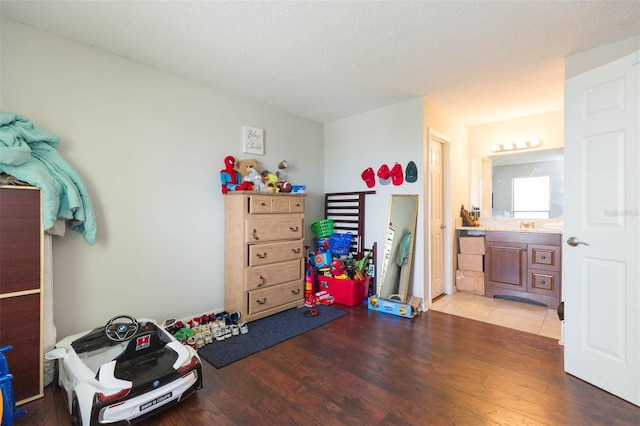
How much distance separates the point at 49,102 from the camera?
2082 mm

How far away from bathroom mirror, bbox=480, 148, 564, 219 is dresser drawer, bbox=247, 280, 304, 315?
302cm

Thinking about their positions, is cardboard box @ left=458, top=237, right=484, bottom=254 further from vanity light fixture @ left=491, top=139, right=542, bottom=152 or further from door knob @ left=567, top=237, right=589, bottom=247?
door knob @ left=567, top=237, right=589, bottom=247

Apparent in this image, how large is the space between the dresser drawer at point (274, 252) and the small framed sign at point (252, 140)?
114 centimetres

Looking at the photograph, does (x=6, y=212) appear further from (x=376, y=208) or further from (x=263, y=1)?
(x=376, y=208)

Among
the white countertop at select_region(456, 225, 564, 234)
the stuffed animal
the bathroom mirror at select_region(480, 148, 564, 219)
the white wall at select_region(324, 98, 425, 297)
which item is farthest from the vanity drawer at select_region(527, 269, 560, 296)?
the stuffed animal

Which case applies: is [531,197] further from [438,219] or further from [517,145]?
[438,219]

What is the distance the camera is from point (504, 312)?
128 inches

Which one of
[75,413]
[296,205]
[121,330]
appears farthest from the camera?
[296,205]

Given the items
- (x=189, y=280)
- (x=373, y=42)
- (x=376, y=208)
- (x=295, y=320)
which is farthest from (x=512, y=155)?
(x=189, y=280)

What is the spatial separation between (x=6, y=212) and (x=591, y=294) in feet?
12.1

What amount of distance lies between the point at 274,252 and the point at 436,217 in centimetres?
212

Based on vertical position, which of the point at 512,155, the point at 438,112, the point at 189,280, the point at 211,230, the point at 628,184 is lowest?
the point at 189,280

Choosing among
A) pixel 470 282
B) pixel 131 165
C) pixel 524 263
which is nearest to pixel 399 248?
pixel 470 282

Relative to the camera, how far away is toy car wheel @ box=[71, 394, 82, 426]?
4.78 ft
